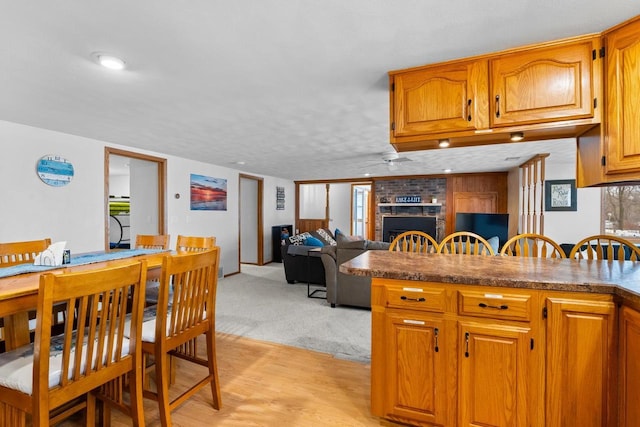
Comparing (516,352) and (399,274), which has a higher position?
(399,274)

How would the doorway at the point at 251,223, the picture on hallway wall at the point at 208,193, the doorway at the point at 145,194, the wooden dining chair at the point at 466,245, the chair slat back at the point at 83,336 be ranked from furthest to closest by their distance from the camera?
the doorway at the point at 251,223
the picture on hallway wall at the point at 208,193
the doorway at the point at 145,194
the wooden dining chair at the point at 466,245
the chair slat back at the point at 83,336

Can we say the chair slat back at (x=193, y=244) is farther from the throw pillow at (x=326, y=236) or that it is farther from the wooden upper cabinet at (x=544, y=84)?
the throw pillow at (x=326, y=236)

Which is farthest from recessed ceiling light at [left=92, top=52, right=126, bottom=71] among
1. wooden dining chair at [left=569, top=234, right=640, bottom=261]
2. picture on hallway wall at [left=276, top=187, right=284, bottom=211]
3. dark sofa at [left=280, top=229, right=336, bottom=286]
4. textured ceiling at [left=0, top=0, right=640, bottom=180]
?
picture on hallway wall at [left=276, top=187, right=284, bottom=211]

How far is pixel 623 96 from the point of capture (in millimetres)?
1588

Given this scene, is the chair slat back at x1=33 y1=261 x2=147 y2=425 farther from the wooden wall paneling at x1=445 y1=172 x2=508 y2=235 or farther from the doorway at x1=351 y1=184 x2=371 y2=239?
the doorway at x1=351 y1=184 x2=371 y2=239

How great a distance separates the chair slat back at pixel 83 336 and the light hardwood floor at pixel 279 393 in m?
0.61

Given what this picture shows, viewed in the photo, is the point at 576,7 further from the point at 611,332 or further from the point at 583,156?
the point at 611,332

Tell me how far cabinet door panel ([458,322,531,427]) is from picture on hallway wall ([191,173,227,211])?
4733mm

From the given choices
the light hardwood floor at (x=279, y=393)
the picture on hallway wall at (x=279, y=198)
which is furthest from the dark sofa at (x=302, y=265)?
the picture on hallway wall at (x=279, y=198)

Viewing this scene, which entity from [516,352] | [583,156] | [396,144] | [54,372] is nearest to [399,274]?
[516,352]

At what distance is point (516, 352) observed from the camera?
5.07 feet

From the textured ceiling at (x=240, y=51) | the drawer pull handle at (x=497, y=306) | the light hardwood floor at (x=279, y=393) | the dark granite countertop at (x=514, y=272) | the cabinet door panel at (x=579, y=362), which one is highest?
the textured ceiling at (x=240, y=51)

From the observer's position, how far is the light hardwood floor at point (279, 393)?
1.86m

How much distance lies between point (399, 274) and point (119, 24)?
1900mm
